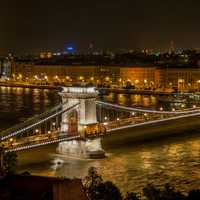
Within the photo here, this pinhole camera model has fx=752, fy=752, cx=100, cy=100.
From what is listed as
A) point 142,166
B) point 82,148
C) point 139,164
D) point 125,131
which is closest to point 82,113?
point 82,148

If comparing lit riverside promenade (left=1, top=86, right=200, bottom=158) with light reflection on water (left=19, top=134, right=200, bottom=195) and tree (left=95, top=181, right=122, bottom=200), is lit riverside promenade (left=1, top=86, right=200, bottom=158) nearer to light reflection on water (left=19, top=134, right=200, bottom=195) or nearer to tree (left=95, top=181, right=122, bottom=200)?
light reflection on water (left=19, top=134, right=200, bottom=195)

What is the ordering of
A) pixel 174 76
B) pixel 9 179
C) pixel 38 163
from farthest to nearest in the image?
Answer: 1. pixel 174 76
2. pixel 38 163
3. pixel 9 179

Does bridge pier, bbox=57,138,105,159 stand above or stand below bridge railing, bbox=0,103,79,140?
below

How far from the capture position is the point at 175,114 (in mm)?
15188

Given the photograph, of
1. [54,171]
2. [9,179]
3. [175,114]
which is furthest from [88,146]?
[9,179]

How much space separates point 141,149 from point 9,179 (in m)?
7.35

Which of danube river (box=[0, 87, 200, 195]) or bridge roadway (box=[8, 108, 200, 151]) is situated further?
bridge roadway (box=[8, 108, 200, 151])

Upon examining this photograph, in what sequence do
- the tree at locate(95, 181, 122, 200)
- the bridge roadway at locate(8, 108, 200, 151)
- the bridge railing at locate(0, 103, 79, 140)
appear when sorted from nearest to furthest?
the tree at locate(95, 181, 122, 200)
the bridge roadway at locate(8, 108, 200, 151)
the bridge railing at locate(0, 103, 79, 140)

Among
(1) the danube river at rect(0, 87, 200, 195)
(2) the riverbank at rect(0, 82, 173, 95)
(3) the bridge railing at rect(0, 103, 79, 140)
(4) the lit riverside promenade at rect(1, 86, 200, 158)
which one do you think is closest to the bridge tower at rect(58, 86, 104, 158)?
(4) the lit riverside promenade at rect(1, 86, 200, 158)

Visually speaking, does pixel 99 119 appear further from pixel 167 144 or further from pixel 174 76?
pixel 174 76

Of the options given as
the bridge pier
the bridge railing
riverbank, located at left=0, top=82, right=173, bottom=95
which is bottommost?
the bridge pier

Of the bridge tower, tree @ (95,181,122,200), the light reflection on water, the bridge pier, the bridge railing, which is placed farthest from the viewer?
the bridge tower

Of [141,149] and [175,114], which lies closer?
[141,149]

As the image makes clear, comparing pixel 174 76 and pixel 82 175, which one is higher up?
pixel 174 76
